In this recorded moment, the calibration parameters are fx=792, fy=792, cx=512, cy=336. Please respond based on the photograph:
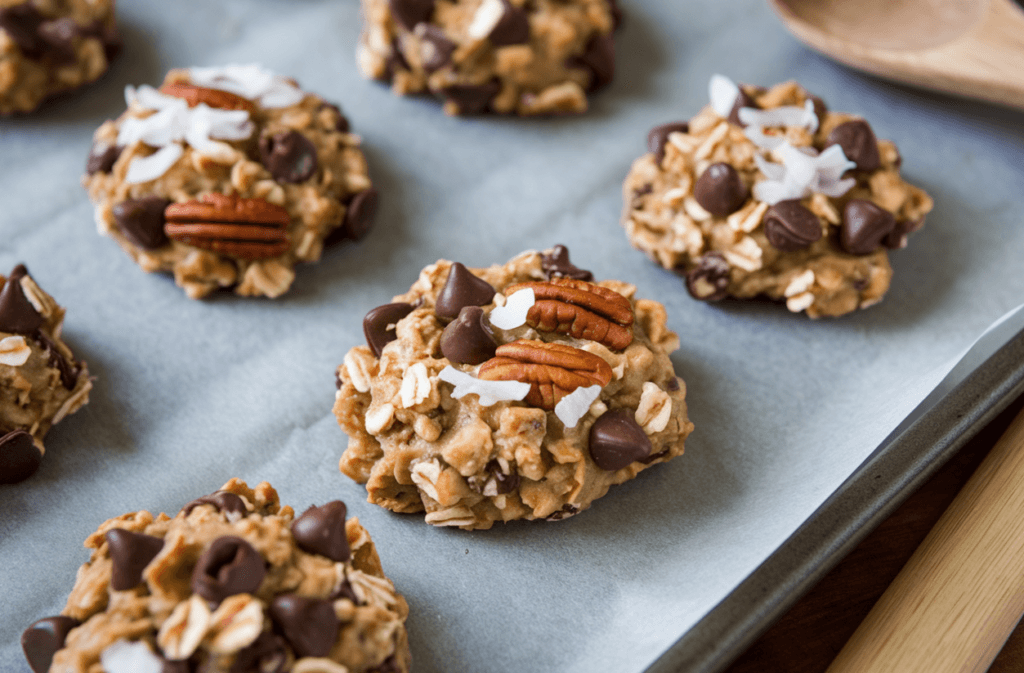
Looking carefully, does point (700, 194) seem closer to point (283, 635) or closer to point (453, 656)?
point (453, 656)

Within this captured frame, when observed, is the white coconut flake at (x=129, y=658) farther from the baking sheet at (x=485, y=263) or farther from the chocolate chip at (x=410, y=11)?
the chocolate chip at (x=410, y=11)

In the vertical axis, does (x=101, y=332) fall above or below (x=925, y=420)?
above

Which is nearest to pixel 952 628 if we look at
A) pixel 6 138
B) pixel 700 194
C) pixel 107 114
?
pixel 700 194

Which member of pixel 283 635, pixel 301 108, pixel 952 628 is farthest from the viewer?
pixel 301 108

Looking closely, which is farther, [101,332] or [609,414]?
[101,332]

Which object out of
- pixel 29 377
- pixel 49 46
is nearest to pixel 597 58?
pixel 49 46

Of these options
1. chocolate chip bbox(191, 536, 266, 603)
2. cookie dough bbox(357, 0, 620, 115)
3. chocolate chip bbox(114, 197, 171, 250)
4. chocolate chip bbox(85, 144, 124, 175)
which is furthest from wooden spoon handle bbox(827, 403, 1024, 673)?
chocolate chip bbox(85, 144, 124, 175)
